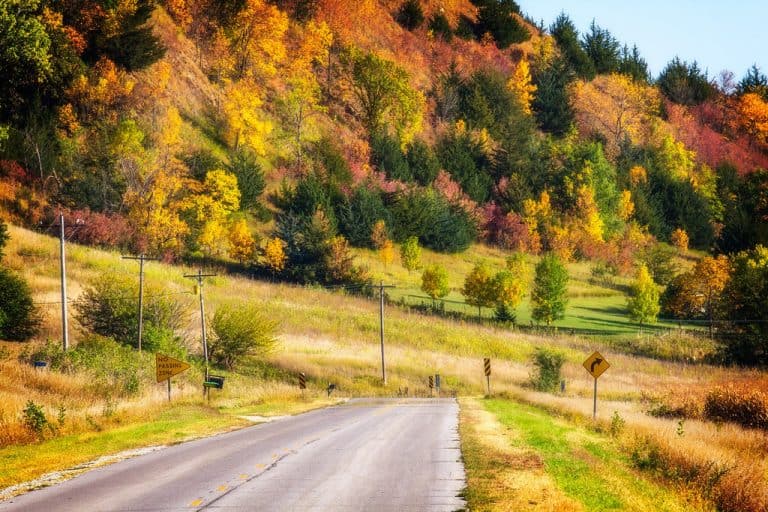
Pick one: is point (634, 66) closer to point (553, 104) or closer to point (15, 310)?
point (553, 104)

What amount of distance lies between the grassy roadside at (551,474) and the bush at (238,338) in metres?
31.3

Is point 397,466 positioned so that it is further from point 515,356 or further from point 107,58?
point 107,58

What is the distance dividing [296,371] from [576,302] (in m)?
48.3

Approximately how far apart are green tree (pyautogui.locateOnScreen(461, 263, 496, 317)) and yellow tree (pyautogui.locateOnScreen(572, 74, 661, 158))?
7378 cm

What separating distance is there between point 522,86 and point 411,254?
6347cm

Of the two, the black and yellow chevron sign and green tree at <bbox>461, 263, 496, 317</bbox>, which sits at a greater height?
green tree at <bbox>461, 263, 496, 317</bbox>

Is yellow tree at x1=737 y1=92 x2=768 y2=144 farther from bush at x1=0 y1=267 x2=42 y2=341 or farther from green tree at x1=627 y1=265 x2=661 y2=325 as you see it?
bush at x1=0 y1=267 x2=42 y2=341

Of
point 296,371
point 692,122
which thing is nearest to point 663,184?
point 692,122

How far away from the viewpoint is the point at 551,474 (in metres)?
17.4

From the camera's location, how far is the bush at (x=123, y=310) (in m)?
54.4

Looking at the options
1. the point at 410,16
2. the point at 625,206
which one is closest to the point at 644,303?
the point at 625,206

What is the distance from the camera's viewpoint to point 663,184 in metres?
146

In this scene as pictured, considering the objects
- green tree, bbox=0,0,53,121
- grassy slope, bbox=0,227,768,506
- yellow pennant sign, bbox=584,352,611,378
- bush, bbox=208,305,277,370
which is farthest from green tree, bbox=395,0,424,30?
yellow pennant sign, bbox=584,352,611,378

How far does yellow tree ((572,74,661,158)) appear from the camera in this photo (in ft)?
514
